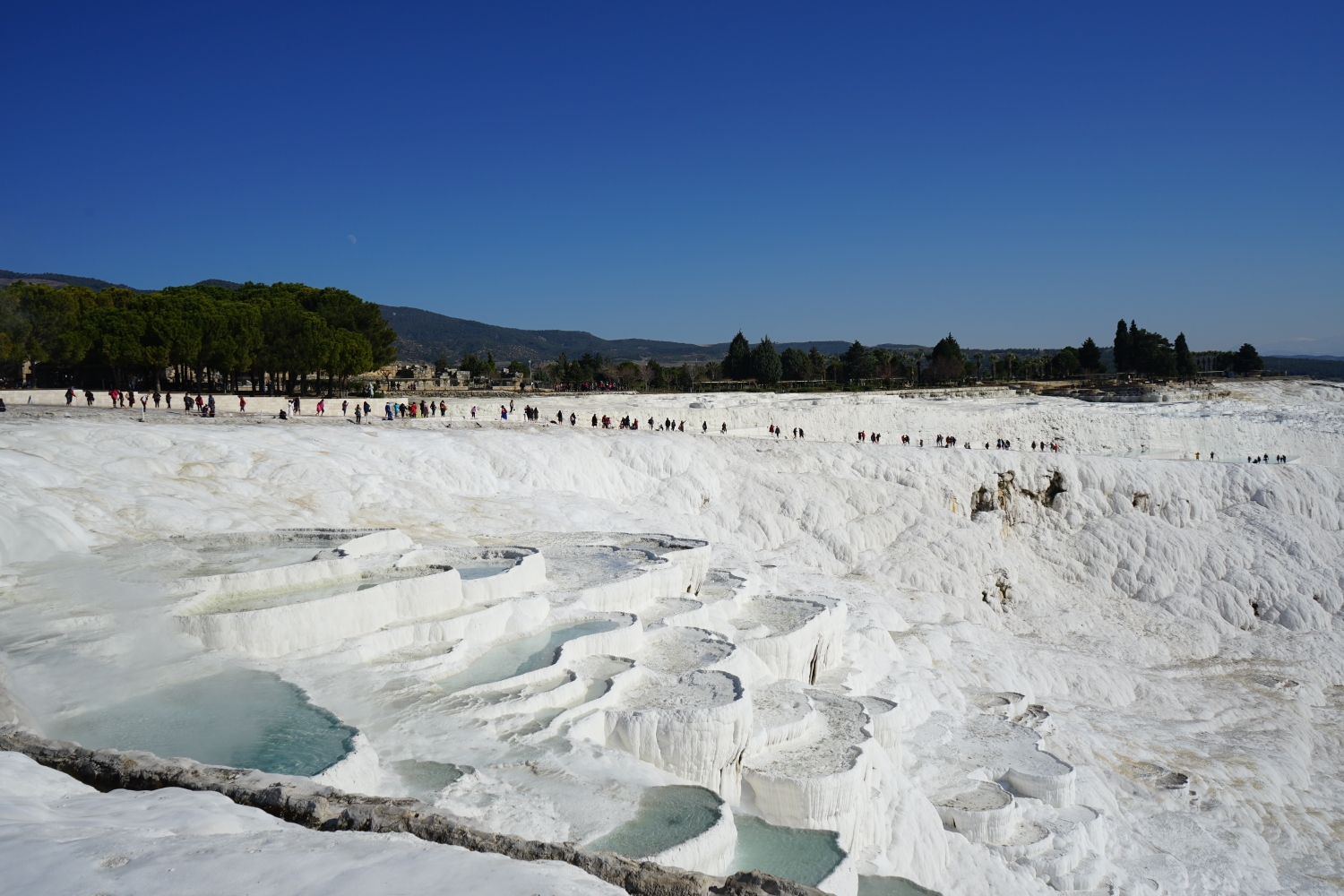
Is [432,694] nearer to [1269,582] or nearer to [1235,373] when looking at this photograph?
[1269,582]

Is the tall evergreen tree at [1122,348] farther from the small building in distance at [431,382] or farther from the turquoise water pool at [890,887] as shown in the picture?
the turquoise water pool at [890,887]

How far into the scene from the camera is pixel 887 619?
63.0 feet

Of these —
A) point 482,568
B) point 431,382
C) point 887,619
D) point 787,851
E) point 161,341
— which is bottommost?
point 887,619

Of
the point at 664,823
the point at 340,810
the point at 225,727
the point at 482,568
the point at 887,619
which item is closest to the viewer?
the point at 340,810

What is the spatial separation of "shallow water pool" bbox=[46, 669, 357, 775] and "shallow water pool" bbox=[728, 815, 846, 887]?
143 inches

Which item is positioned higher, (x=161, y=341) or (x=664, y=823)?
(x=161, y=341)

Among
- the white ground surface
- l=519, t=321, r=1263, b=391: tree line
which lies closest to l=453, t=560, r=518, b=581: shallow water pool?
the white ground surface

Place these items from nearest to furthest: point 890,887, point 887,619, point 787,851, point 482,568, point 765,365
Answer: point 787,851 < point 890,887 < point 482,568 < point 887,619 < point 765,365

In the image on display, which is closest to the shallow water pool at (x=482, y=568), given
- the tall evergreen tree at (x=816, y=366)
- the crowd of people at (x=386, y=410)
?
the crowd of people at (x=386, y=410)

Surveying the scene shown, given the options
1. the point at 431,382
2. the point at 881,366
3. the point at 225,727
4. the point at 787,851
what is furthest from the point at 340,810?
the point at 881,366

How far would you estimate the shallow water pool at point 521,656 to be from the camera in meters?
9.29

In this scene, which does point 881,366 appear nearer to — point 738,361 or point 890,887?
point 738,361

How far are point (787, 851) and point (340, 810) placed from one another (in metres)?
4.58

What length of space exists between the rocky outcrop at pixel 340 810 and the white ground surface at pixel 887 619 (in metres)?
0.28
